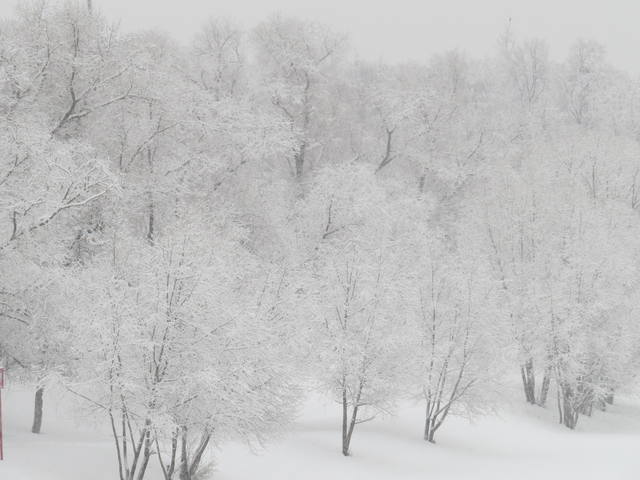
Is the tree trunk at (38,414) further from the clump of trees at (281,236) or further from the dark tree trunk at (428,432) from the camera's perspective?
the dark tree trunk at (428,432)

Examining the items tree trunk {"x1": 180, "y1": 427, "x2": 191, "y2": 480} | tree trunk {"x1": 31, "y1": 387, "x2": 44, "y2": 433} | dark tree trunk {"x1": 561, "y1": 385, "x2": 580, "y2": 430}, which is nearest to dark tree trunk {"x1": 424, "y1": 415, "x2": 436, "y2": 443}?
dark tree trunk {"x1": 561, "y1": 385, "x2": 580, "y2": 430}

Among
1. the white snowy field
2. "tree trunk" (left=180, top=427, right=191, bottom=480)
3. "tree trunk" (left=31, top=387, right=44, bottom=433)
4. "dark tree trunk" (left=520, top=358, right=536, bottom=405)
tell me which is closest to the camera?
"tree trunk" (left=180, top=427, right=191, bottom=480)

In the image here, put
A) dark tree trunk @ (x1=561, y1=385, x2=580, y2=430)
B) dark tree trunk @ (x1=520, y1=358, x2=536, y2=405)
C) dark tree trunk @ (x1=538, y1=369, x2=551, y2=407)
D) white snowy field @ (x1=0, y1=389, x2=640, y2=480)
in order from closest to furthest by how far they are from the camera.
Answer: white snowy field @ (x1=0, y1=389, x2=640, y2=480), dark tree trunk @ (x1=561, y1=385, x2=580, y2=430), dark tree trunk @ (x1=538, y1=369, x2=551, y2=407), dark tree trunk @ (x1=520, y1=358, x2=536, y2=405)

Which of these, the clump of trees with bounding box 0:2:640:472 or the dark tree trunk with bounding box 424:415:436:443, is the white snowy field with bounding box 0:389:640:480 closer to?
the dark tree trunk with bounding box 424:415:436:443

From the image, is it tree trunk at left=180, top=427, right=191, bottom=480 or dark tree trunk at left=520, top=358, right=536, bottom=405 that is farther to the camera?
dark tree trunk at left=520, top=358, right=536, bottom=405

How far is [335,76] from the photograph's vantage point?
4097cm

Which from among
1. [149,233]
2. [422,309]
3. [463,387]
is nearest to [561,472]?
[463,387]

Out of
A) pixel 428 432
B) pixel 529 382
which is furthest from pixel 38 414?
pixel 529 382

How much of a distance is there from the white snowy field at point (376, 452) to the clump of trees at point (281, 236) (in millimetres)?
850

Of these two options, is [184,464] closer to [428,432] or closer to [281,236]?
[428,432]

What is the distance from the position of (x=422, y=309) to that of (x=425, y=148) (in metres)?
19.8

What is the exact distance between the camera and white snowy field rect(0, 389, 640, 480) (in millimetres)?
16031

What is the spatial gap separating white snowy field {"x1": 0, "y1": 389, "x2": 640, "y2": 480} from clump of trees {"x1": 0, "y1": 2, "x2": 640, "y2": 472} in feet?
2.79

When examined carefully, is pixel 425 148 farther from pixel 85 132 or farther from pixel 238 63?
pixel 85 132
